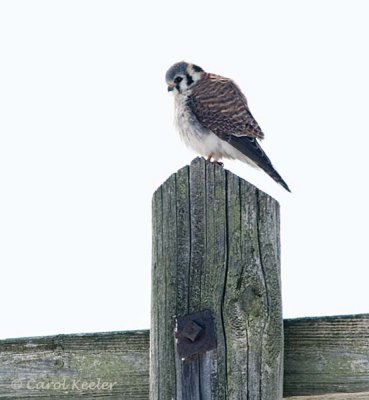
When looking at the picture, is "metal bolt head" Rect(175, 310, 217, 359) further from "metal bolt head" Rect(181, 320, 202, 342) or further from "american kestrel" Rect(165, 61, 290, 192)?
"american kestrel" Rect(165, 61, 290, 192)

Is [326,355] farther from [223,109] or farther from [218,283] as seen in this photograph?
[223,109]

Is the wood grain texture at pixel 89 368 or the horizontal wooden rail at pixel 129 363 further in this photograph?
the wood grain texture at pixel 89 368

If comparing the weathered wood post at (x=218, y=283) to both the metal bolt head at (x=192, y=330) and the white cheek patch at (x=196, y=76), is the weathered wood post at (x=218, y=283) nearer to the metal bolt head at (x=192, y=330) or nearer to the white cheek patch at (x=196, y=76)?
the metal bolt head at (x=192, y=330)

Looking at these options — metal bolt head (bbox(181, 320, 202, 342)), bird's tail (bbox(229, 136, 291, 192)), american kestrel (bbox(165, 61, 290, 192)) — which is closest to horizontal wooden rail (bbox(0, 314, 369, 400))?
metal bolt head (bbox(181, 320, 202, 342))

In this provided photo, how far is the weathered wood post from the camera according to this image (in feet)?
7.93

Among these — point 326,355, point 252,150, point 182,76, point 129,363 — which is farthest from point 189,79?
point 326,355

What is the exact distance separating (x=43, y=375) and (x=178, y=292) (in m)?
0.48

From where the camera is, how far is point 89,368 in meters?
2.62

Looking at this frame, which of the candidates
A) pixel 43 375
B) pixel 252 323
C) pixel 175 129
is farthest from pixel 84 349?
pixel 175 129

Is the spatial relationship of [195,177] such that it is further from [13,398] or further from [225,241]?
[13,398]

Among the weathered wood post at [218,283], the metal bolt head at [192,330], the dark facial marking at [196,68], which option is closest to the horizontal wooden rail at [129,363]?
the weathered wood post at [218,283]

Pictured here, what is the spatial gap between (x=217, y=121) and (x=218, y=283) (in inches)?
153

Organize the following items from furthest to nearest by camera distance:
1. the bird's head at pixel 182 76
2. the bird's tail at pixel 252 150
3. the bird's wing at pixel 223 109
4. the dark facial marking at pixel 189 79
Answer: the dark facial marking at pixel 189 79
the bird's head at pixel 182 76
the bird's wing at pixel 223 109
the bird's tail at pixel 252 150

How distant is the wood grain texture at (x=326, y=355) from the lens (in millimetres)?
2465
